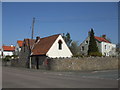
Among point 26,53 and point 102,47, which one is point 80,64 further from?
point 102,47

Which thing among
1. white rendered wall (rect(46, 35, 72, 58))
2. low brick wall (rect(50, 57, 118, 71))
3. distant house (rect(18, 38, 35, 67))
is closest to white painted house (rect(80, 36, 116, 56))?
distant house (rect(18, 38, 35, 67))

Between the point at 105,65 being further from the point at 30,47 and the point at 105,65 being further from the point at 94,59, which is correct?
the point at 30,47

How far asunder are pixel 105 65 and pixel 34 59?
43.2ft

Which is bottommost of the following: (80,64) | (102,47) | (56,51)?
(80,64)

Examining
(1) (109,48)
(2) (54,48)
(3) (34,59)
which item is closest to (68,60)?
(2) (54,48)

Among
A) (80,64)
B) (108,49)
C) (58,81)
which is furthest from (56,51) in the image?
(108,49)

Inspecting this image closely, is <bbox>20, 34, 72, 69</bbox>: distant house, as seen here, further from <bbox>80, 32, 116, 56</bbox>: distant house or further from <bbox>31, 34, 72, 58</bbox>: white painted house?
<bbox>80, 32, 116, 56</bbox>: distant house

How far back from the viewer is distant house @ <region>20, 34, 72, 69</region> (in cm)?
3584

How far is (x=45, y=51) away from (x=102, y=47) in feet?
84.5

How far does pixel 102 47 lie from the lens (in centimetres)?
5719

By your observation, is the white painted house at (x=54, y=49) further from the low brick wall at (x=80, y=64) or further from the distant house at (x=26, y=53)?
the low brick wall at (x=80, y=64)

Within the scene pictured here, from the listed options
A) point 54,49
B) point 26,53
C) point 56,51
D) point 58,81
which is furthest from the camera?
point 26,53

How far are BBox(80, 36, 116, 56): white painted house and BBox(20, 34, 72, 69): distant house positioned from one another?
67.7 feet

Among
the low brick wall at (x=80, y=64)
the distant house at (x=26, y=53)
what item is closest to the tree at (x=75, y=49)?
the distant house at (x=26, y=53)
